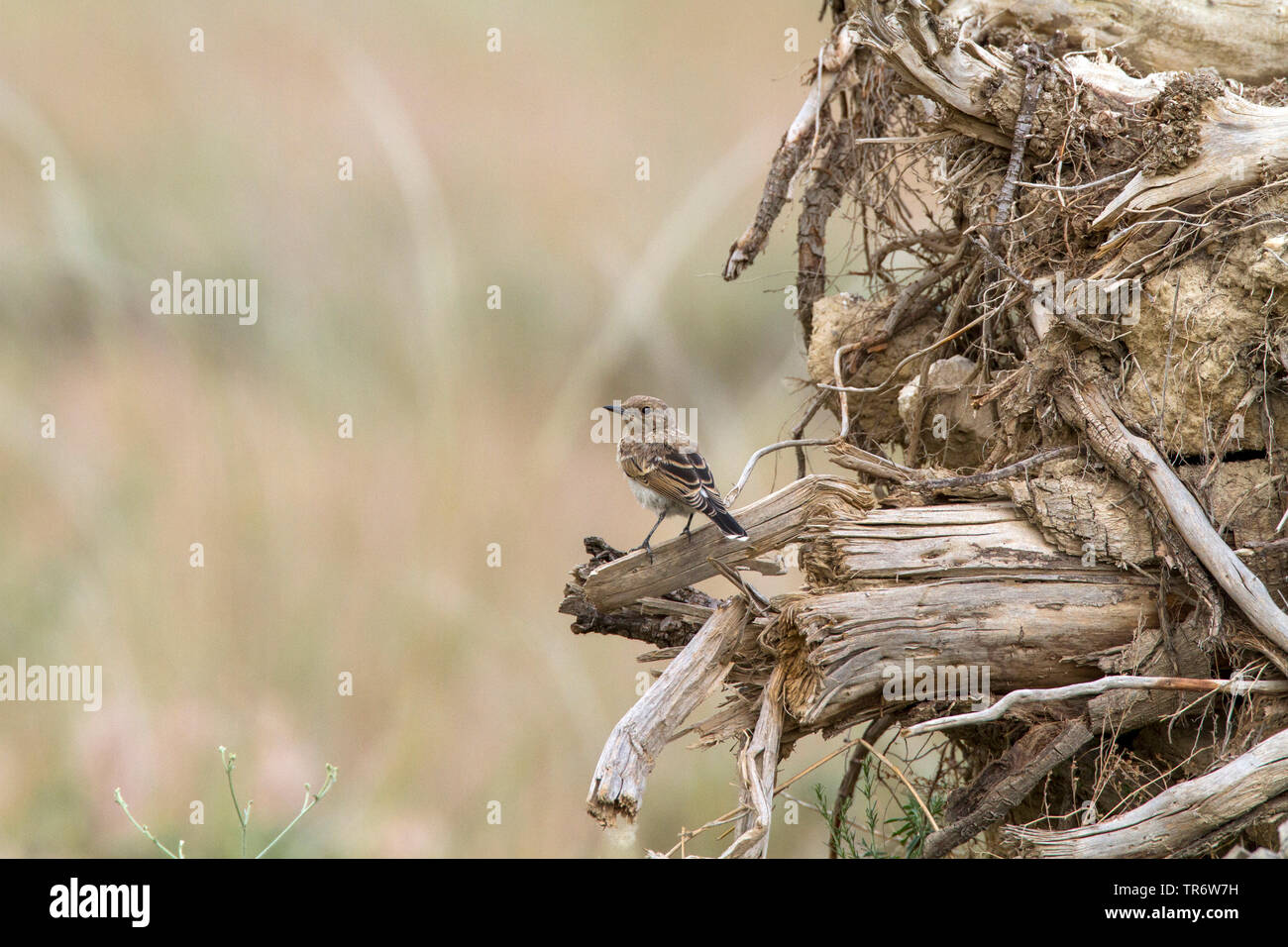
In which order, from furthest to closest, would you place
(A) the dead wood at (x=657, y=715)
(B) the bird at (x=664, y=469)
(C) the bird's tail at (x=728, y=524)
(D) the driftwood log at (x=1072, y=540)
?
(B) the bird at (x=664, y=469) → (C) the bird's tail at (x=728, y=524) → (D) the driftwood log at (x=1072, y=540) → (A) the dead wood at (x=657, y=715)

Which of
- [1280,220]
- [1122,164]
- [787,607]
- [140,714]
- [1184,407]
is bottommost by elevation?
[140,714]

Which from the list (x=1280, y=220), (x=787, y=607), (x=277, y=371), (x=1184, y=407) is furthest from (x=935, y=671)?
(x=277, y=371)

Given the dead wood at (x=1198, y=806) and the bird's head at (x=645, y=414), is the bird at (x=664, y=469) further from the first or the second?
the dead wood at (x=1198, y=806)

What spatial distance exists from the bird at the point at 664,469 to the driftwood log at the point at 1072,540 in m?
0.15

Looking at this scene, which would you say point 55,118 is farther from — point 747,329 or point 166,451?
point 747,329

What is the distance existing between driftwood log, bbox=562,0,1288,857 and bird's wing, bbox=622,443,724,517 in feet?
0.52

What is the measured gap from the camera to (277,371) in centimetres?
952

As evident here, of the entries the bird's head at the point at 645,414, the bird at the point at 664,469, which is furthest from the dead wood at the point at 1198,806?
the bird's head at the point at 645,414

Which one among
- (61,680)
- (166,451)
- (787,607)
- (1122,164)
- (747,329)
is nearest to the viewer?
(787,607)

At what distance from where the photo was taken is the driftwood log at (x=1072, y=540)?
3689 mm

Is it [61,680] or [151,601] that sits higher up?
[151,601]

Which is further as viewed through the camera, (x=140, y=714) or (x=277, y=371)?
(x=277, y=371)

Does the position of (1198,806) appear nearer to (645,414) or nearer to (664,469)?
(664,469)

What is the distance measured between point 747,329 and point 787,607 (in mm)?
6607
